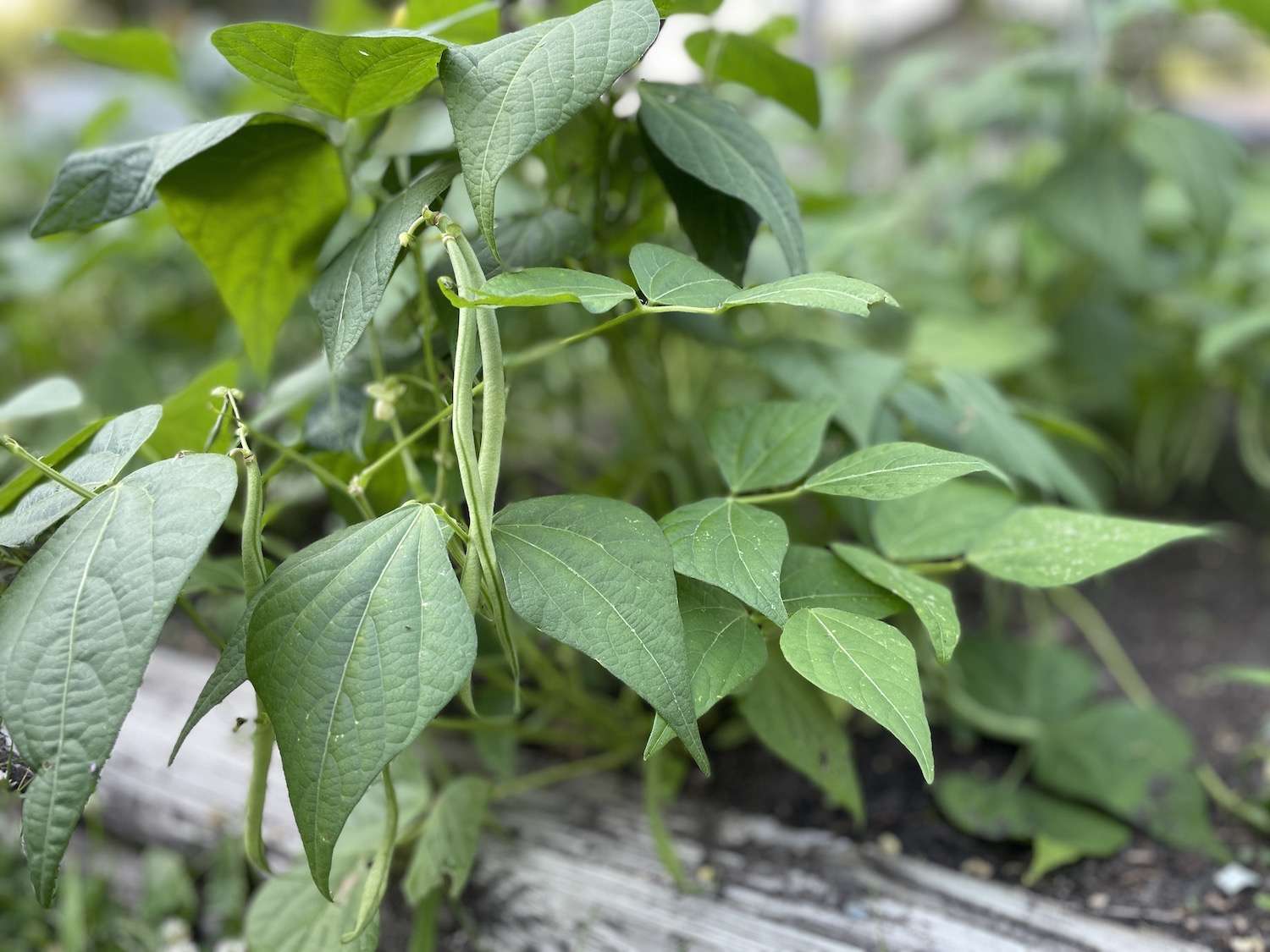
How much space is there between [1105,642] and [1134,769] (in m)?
0.27

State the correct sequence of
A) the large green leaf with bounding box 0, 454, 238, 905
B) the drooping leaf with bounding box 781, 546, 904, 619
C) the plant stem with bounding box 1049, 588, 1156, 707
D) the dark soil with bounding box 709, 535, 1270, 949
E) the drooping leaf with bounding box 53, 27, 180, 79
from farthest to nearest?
1. the plant stem with bounding box 1049, 588, 1156, 707
2. the drooping leaf with bounding box 53, 27, 180, 79
3. the dark soil with bounding box 709, 535, 1270, 949
4. the drooping leaf with bounding box 781, 546, 904, 619
5. the large green leaf with bounding box 0, 454, 238, 905

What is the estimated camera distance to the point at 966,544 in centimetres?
56

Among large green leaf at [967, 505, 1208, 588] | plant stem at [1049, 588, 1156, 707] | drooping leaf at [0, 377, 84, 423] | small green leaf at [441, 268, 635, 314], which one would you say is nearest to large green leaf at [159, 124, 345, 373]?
drooping leaf at [0, 377, 84, 423]

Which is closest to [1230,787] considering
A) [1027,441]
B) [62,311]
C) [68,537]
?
[1027,441]

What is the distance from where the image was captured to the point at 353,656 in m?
0.38

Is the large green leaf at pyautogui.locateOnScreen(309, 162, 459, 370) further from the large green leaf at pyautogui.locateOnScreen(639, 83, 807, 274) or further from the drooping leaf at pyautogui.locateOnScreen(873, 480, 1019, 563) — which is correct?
the drooping leaf at pyautogui.locateOnScreen(873, 480, 1019, 563)

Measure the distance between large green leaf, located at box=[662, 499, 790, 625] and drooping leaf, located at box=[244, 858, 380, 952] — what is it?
0.93 ft

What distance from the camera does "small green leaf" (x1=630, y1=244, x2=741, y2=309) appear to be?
1.38 ft

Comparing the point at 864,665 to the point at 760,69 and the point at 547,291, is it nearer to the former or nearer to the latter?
the point at 547,291

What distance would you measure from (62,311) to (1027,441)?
4.70 ft

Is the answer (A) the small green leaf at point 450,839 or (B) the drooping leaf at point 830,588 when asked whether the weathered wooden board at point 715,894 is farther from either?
(B) the drooping leaf at point 830,588

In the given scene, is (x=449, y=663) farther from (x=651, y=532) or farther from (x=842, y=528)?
(x=842, y=528)

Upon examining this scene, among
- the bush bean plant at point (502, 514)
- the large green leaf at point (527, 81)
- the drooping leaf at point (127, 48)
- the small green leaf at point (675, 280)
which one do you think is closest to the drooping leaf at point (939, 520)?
the bush bean plant at point (502, 514)

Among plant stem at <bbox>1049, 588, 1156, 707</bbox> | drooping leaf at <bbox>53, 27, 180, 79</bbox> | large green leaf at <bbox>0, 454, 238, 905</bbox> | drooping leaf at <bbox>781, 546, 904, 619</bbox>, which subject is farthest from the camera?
plant stem at <bbox>1049, 588, 1156, 707</bbox>
